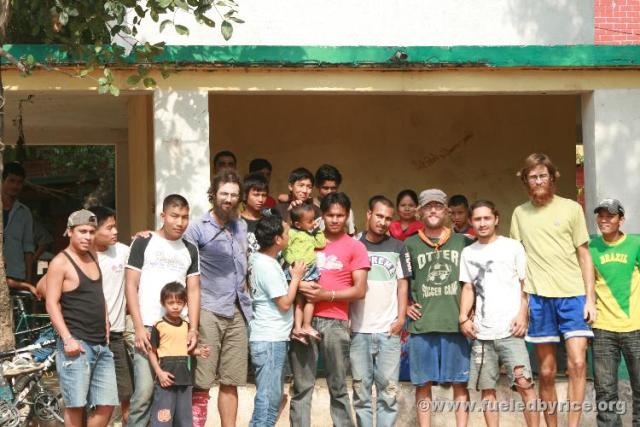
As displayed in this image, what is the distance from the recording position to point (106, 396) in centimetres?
721

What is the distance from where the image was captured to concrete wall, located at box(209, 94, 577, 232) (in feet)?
38.0

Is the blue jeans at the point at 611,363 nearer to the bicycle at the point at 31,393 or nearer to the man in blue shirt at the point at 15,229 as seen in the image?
the bicycle at the point at 31,393

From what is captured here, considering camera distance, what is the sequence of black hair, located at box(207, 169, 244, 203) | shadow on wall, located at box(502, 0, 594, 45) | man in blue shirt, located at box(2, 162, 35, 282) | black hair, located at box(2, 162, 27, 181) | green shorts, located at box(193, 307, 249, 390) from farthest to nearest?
1. shadow on wall, located at box(502, 0, 594, 45)
2. black hair, located at box(2, 162, 27, 181)
3. man in blue shirt, located at box(2, 162, 35, 282)
4. black hair, located at box(207, 169, 244, 203)
5. green shorts, located at box(193, 307, 249, 390)

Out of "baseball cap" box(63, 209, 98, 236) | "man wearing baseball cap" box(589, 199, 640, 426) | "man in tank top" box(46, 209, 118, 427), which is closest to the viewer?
"man in tank top" box(46, 209, 118, 427)

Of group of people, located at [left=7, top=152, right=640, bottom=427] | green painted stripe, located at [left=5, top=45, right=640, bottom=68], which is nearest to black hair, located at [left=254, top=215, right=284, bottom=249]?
group of people, located at [left=7, top=152, right=640, bottom=427]

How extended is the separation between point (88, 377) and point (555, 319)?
330 cm

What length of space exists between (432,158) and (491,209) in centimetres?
406

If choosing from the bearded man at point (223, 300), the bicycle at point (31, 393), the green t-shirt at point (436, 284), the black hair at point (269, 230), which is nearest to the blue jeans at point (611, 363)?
the green t-shirt at point (436, 284)

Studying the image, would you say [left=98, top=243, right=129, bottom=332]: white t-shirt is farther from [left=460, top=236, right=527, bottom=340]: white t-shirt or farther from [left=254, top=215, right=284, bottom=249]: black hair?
[left=460, top=236, right=527, bottom=340]: white t-shirt

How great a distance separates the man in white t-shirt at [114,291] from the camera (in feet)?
25.1

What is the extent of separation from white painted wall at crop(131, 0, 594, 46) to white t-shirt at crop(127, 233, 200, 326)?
14.1 ft

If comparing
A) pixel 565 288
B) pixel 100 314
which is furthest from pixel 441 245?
pixel 100 314

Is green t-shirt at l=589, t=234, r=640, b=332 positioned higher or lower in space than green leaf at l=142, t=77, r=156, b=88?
lower

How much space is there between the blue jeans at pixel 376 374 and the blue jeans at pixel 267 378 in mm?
593
